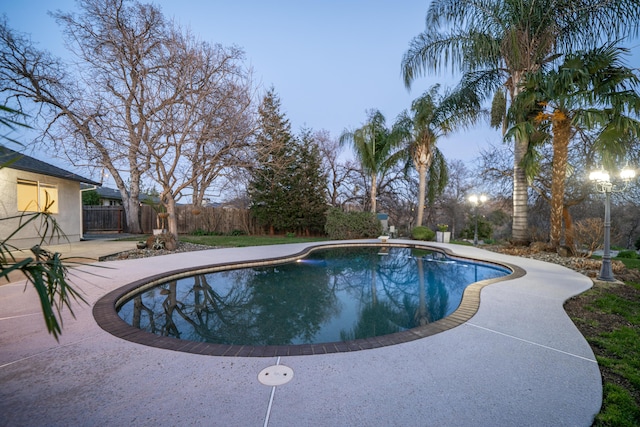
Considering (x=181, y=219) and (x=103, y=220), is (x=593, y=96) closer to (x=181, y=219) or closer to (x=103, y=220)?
(x=181, y=219)

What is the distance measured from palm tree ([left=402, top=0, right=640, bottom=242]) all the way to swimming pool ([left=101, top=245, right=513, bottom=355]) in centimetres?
570

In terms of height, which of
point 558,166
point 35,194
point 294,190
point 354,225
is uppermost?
point 294,190

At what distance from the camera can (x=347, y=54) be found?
25547mm

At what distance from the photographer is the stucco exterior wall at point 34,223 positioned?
8.12 meters

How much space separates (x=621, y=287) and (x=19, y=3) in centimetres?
1903

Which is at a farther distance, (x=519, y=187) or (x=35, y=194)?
(x=35, y=194)

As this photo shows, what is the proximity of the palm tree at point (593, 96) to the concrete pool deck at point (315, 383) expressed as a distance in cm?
687

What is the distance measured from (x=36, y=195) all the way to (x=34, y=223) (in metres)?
4.28

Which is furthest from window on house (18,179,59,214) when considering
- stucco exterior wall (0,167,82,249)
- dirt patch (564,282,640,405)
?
dirt patch (564,282,640,405)

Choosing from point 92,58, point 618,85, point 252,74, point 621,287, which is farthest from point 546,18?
point 92,58

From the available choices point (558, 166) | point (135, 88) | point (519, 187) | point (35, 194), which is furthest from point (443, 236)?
point (35, 194)

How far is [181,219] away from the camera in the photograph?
54.4 feet

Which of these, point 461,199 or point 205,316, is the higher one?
point 461,199

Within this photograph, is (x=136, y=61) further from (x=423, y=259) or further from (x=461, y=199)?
(x=461, y=199)
